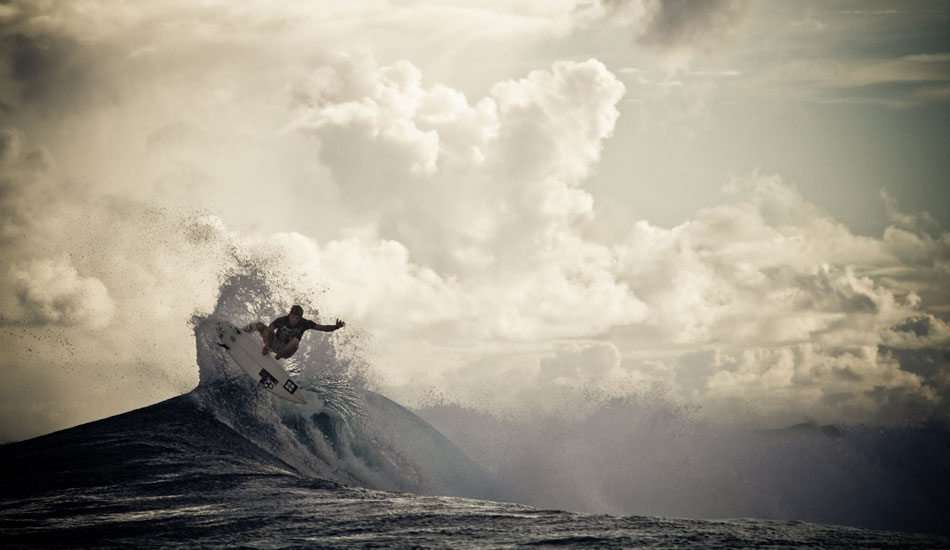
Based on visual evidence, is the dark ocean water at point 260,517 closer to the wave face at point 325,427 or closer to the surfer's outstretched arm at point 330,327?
the wave face at point 325,427

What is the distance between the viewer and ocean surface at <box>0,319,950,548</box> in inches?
337

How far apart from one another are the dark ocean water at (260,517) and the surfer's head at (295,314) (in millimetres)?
4514

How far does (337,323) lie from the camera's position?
1631 cm

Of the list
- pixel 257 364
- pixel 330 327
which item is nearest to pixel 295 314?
pixel 330 327

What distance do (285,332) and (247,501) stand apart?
25.4 feet

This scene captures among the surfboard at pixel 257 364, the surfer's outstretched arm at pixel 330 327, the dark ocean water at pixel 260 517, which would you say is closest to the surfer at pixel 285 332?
the surfer's outstretched arm at pixel 330 327

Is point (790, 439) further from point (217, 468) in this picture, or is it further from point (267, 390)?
point (217, 468)

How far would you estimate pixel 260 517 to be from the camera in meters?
9.41

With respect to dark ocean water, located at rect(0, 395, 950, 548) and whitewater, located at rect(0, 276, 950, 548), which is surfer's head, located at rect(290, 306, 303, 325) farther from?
dark ocean water, located at rect(0, 395, 950, 548)

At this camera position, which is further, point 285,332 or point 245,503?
point 285,332

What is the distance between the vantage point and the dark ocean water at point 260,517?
8.46 metres

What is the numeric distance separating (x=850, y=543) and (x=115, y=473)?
12.4 metres

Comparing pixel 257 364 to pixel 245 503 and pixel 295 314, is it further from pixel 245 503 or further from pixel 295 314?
pixel 245 503

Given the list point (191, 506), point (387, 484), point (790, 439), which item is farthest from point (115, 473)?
point (790, 439)
